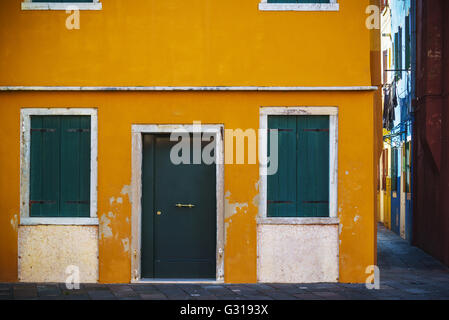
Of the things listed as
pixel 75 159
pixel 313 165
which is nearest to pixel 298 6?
pixel 313 165

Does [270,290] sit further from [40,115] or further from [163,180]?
[40,115]

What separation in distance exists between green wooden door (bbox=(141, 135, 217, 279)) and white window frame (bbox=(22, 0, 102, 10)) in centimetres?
213

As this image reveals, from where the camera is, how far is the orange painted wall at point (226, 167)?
9750 millimetres

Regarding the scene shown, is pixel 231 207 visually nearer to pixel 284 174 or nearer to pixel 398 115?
pixel 284 174

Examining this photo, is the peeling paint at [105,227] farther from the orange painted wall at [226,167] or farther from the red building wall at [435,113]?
the red building wall at [435,113]

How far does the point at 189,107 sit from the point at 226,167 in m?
1.06

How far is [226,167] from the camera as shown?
9.80m

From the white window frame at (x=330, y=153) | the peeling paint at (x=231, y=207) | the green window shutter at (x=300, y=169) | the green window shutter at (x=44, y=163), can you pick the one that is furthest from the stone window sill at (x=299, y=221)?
the green window shutter at (x=44, y=163)

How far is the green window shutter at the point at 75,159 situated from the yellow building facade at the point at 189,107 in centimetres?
14

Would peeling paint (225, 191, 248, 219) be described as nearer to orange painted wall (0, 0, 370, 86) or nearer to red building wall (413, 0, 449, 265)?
orange painted wall (0, 0, 370, 86)

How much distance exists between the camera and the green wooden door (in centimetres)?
996

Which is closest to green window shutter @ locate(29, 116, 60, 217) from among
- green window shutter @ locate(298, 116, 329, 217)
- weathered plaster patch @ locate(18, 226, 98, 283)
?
weathered plaster patch @ locate(18, 226, 98, 283)

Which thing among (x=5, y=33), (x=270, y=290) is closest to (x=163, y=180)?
(x=270, y=290)
